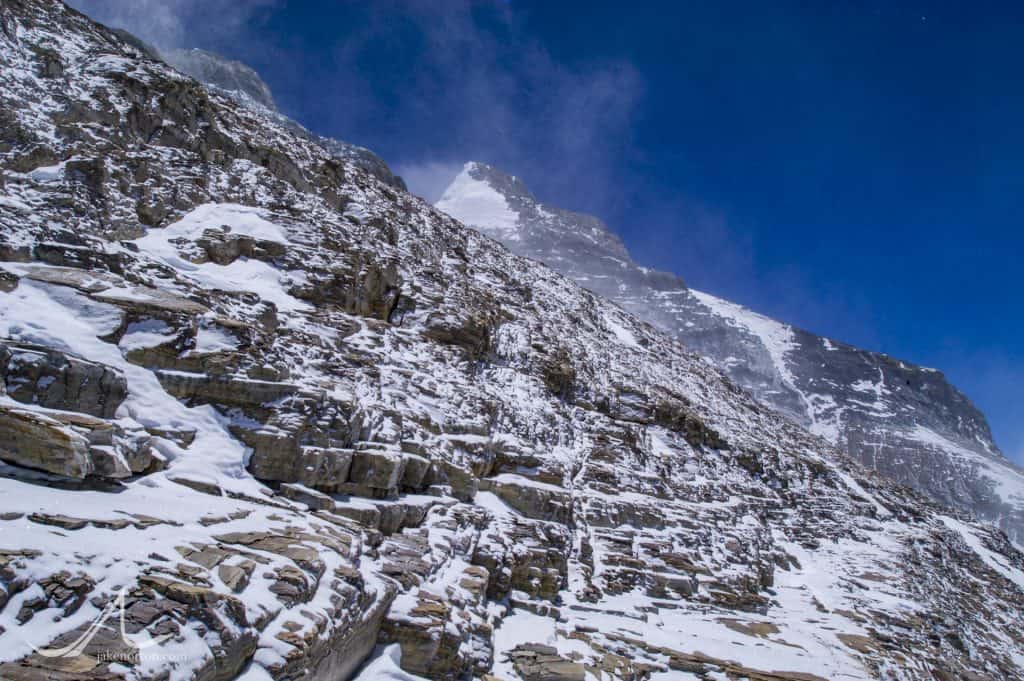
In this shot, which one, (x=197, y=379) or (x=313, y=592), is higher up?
(x=197, y=379)

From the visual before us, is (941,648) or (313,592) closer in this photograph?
(313,592)

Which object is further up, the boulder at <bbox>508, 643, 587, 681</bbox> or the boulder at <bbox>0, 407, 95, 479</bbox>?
the boulder at <bbox>0, 407, 95, 479</bbox>

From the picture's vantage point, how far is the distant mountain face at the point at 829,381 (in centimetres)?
12312

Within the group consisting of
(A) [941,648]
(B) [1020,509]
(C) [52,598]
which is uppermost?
(B) [1020,509]

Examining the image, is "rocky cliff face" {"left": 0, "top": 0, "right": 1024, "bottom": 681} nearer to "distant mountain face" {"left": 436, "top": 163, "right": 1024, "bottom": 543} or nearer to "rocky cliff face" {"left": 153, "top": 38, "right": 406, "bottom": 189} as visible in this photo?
"rocky cliff face" {"left": 153, "top": 38, "right": 406, "bottom": 189}

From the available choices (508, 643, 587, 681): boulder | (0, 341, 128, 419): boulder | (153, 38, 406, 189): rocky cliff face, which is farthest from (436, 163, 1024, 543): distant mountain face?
(0, 341, 128, 419): boulder

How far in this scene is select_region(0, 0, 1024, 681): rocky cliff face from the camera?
8.66 metres

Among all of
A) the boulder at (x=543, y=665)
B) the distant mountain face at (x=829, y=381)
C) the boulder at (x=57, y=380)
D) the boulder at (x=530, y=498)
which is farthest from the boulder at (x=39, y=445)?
the distant mountain face at (x=829, y=381)

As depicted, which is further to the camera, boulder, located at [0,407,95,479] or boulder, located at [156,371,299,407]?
boulder, located at [156,371,299,407]

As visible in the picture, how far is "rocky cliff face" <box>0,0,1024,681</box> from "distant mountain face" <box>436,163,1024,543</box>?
86.0 metres

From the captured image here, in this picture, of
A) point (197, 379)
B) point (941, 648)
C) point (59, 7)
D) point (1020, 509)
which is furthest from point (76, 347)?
point (1020, 509)

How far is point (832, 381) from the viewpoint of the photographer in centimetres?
15538

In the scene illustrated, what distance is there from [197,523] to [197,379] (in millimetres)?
6318

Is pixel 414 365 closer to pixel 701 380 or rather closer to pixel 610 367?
pixel 610 367
